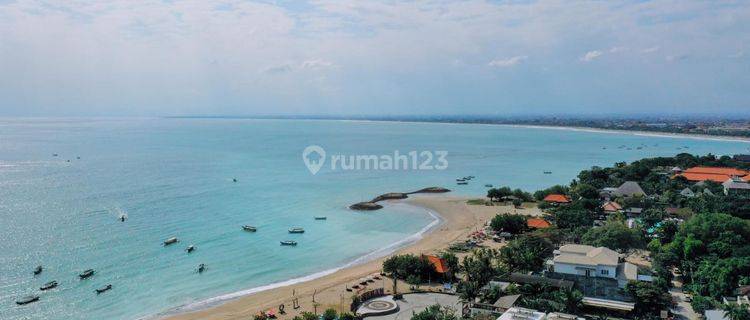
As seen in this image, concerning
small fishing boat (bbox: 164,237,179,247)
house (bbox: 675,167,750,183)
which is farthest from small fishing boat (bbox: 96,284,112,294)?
house (bbox: 675,167,750,183)

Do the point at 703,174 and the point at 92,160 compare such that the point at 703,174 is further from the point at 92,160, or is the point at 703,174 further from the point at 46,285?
the point at 92,160

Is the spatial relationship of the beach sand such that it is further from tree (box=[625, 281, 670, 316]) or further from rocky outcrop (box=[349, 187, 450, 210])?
rocky outcrop (box=[349, 187, 450, 210])

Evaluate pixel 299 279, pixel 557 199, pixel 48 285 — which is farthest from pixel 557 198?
pixel 48 285

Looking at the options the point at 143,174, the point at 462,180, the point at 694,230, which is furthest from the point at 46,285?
the point at 462,180

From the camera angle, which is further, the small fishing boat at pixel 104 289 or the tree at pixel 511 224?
the tree at pixel 511 224

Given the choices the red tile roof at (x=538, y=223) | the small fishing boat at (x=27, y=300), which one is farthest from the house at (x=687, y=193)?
the small fishing boat at (x=27, y=300)

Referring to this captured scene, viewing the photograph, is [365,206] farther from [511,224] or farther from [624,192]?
[624,192]

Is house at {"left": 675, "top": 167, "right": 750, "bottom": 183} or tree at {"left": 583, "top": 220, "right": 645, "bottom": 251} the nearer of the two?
tree at {"left": 583, "top": 220, "right": 645, "bottom": 251}

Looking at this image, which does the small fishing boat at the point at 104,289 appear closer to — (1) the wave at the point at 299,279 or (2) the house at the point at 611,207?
(1) the wave at the point at 299,279
